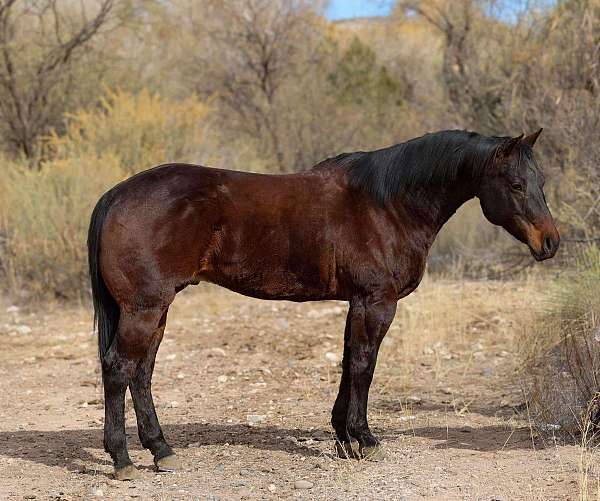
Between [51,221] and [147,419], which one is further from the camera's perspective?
[51,221]

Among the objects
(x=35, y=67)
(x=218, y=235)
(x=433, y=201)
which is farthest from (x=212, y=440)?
(x=35, y=67)

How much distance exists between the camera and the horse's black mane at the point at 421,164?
187 inches

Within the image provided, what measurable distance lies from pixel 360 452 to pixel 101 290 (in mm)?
1754

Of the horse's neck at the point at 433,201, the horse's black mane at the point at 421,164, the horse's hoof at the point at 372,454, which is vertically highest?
the horse's black mane at the point at 421,164

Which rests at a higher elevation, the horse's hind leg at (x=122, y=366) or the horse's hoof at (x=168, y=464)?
the horse's hind leg at (x=122, y=366)

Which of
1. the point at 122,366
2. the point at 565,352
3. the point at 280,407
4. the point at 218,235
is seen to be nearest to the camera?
the point at 122,366

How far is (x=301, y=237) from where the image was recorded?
15.5ft

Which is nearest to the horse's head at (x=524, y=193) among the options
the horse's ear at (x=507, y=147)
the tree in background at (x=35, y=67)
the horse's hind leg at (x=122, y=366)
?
the horse's ear at (x=507, y=147)

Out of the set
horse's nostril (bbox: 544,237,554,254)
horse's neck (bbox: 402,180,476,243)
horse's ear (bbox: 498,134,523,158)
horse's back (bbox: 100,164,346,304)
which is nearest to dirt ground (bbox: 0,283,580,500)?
horse's back (bbox: 100,164,346,304)

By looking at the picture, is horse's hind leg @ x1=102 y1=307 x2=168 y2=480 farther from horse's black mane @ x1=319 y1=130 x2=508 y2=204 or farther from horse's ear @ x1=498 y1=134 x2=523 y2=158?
horse's ear @ x1=498 y1=134 x2=523 y2=158

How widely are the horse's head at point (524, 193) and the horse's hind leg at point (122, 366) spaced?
2000 millimetres

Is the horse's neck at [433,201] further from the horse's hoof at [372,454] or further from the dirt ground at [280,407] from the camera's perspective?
the dirt ground at [280,407]

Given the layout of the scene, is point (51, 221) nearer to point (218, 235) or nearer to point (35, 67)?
point (35, 67)

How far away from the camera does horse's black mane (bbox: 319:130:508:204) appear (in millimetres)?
4762
